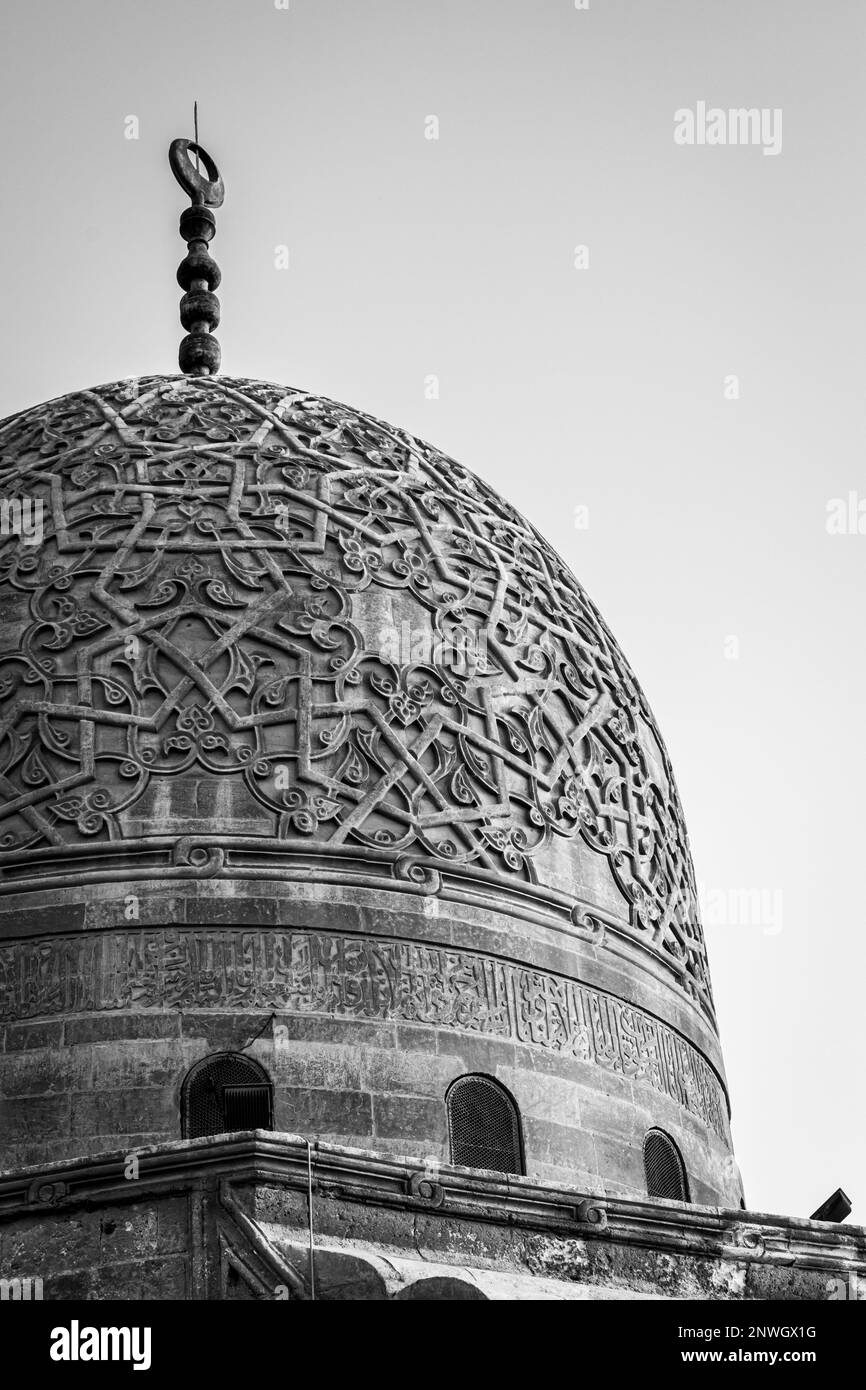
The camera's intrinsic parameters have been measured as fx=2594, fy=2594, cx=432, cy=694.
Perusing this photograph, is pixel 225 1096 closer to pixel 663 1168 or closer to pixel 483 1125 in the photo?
pixel 483 1125

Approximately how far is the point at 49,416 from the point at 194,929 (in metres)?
3.99

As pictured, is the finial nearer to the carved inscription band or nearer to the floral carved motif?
the floral carved motif

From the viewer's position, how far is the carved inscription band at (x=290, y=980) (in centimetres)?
1254

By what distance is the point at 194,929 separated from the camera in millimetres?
12758

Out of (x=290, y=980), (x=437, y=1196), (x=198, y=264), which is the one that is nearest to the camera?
(x=437, y=1196)

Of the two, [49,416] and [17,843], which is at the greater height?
[49,416]

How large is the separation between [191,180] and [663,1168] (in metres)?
7.17

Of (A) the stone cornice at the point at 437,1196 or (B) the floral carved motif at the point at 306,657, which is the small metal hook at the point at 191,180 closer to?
(B) the floral carved motif at the point at 306,657

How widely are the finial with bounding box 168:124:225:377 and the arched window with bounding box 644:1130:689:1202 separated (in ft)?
18.8

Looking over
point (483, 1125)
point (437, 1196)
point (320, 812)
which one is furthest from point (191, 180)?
point (437, 1196)

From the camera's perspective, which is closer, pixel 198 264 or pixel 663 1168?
pixel 663 1168

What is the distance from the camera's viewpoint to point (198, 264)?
1659 centimetres
